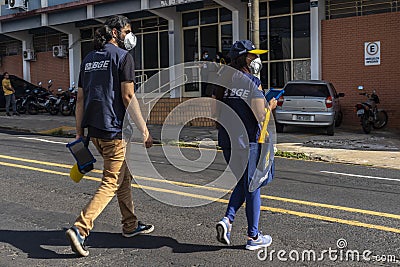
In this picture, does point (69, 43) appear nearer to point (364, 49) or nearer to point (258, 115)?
point (364, 49)

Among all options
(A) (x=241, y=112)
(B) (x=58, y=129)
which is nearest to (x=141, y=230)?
(A) (x=241, y=112)

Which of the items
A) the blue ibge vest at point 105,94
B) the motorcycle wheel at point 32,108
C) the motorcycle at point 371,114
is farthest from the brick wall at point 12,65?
the blue ibge vest at point 105,94

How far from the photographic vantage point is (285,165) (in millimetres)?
11172

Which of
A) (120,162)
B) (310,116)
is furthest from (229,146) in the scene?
(310,116)

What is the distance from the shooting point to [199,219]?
645cm

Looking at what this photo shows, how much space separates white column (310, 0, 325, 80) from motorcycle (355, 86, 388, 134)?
215 centimetres

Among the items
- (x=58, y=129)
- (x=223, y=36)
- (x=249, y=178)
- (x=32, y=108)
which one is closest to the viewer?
(x=249, y=178)

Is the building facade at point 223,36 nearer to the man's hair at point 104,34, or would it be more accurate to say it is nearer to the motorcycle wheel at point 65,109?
the motorcycle wheel at point 65,109

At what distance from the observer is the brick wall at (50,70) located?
2831cm

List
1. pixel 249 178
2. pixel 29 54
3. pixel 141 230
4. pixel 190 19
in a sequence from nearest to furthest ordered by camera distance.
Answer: pixel 249 178, pixel 141 230, pixel 190 19, pixel 29 54

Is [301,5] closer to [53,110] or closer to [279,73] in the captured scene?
[279,73]

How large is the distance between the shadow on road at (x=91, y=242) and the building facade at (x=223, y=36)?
10229mm

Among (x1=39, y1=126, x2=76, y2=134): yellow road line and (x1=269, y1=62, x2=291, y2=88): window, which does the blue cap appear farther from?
(x1=269, y1=62, x2=291, y2=88): window

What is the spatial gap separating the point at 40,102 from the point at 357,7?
1348cm
